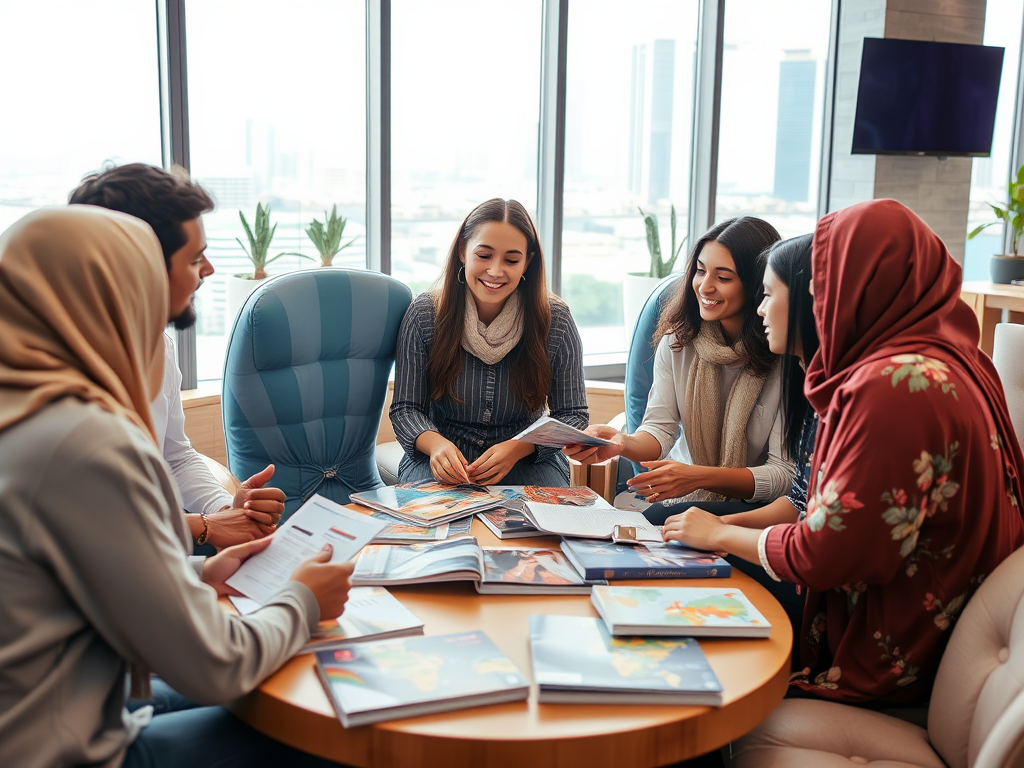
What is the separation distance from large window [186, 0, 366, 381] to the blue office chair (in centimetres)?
138

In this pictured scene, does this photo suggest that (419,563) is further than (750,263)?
No

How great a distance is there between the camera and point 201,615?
1152mm

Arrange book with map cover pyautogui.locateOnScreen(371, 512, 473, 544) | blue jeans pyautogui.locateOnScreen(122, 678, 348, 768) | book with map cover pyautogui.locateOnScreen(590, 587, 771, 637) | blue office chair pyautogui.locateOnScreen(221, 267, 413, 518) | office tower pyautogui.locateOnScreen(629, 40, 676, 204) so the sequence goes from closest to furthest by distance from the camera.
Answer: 1. blue jeans pyautogui.locateOnScreen(122, 678, 348, 768)
2. book with map cover pyautogui.locateOnScreen(590, 587, 771, 637)
3. book with map cover pyautogui.locateOnScreen(371, 512, 473, 544)
4. blue office chair pyautogui.locateOnScreen(221, 267, 413, 518)
5. office tower pyautogui.locateOnScreen(629, 40, 676, 204)

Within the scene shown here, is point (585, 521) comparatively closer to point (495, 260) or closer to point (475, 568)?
point (475, 568)

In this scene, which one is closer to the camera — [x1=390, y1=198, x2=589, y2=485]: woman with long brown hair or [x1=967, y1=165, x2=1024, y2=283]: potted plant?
[x1=390, y1=198, x2=589, y2=485]: woman with long brown hair

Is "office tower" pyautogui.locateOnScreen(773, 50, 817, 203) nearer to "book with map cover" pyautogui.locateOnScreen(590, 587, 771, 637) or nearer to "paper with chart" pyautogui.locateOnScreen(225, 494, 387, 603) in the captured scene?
"book with map cover" pyautogui.locateOnScreen(590, 587, 771, 637)

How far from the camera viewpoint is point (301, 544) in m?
1.59

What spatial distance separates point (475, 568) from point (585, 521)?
0.38 metres

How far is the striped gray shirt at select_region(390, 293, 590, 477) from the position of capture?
2.69 meters

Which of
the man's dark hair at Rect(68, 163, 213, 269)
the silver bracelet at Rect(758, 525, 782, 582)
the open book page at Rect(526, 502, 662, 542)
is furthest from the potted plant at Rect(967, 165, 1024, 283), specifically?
the man's dark hair at Rect(68, 163, 213, 269)

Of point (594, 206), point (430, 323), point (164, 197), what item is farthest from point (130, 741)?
point (594, 206)

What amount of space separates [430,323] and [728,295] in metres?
0.89

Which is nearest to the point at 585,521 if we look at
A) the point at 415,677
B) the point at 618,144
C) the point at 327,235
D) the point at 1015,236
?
the point at 415,677

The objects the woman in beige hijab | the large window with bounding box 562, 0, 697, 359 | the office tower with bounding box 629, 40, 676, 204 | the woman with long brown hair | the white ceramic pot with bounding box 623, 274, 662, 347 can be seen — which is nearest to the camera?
the woman in beige hijab
